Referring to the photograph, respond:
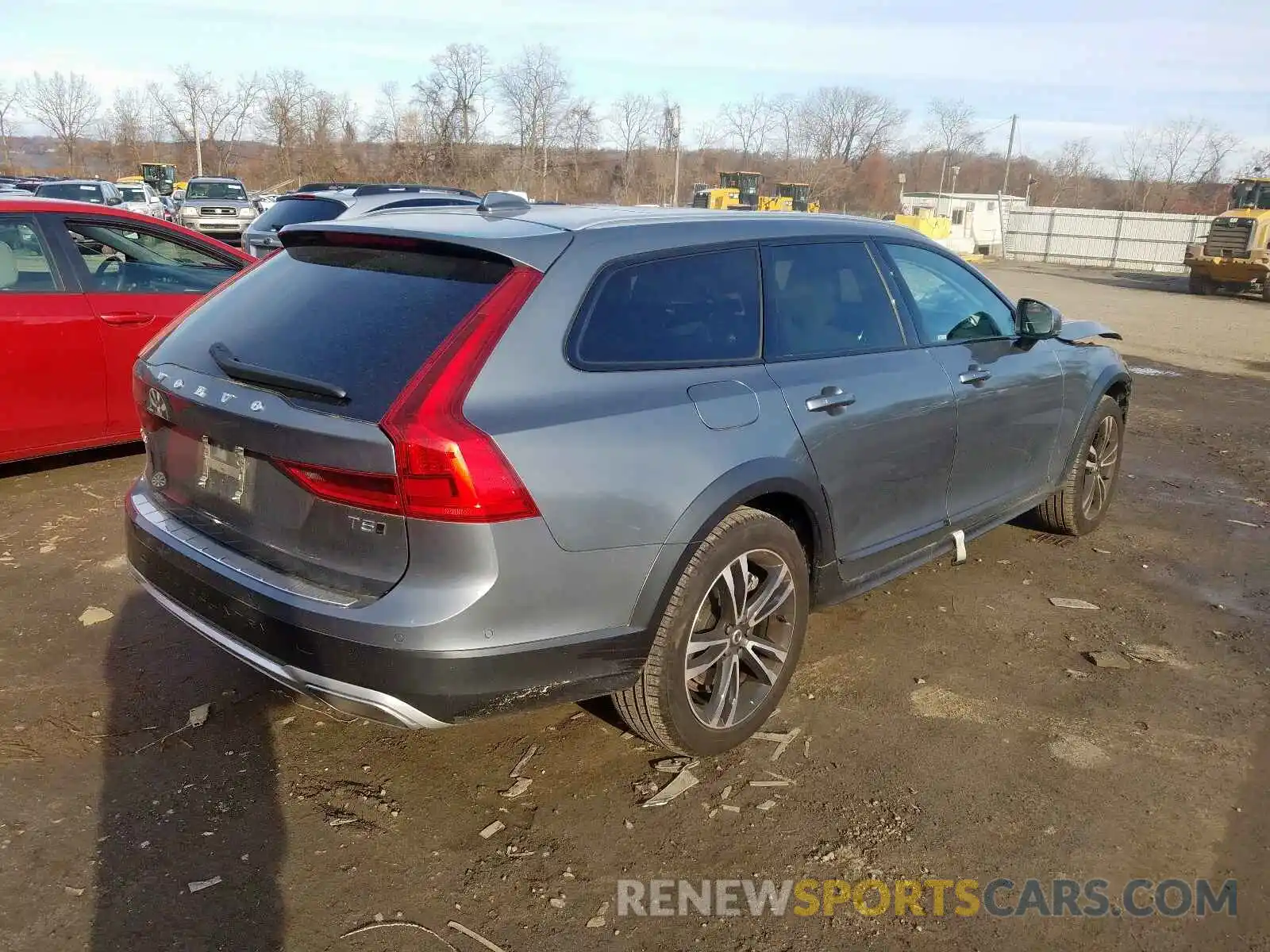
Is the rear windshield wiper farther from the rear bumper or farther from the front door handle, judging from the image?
the front door handle

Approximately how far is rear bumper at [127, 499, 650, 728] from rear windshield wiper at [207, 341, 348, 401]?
1.84 feet

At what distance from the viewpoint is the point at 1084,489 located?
5445 mm

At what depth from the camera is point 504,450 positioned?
8.29 ft

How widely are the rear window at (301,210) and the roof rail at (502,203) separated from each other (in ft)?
29.9

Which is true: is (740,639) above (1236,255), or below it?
below

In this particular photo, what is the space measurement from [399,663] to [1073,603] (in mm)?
3504

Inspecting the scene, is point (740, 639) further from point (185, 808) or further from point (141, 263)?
point (141, 263)

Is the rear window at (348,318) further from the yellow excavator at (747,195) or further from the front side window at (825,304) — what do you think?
the yellow excavator at (747,195)

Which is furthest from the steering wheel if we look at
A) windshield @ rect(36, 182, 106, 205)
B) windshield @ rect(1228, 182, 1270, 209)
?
windshield @ rect(1228, 182, 1270, 209)

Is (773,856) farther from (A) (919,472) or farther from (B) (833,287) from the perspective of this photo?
(B) (833,287)

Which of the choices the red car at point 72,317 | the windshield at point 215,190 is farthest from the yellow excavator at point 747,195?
Result: the red car at point 72,317

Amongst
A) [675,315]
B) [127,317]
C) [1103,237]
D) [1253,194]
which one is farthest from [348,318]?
[1103,237]

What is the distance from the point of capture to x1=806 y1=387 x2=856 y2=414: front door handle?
133 inches
